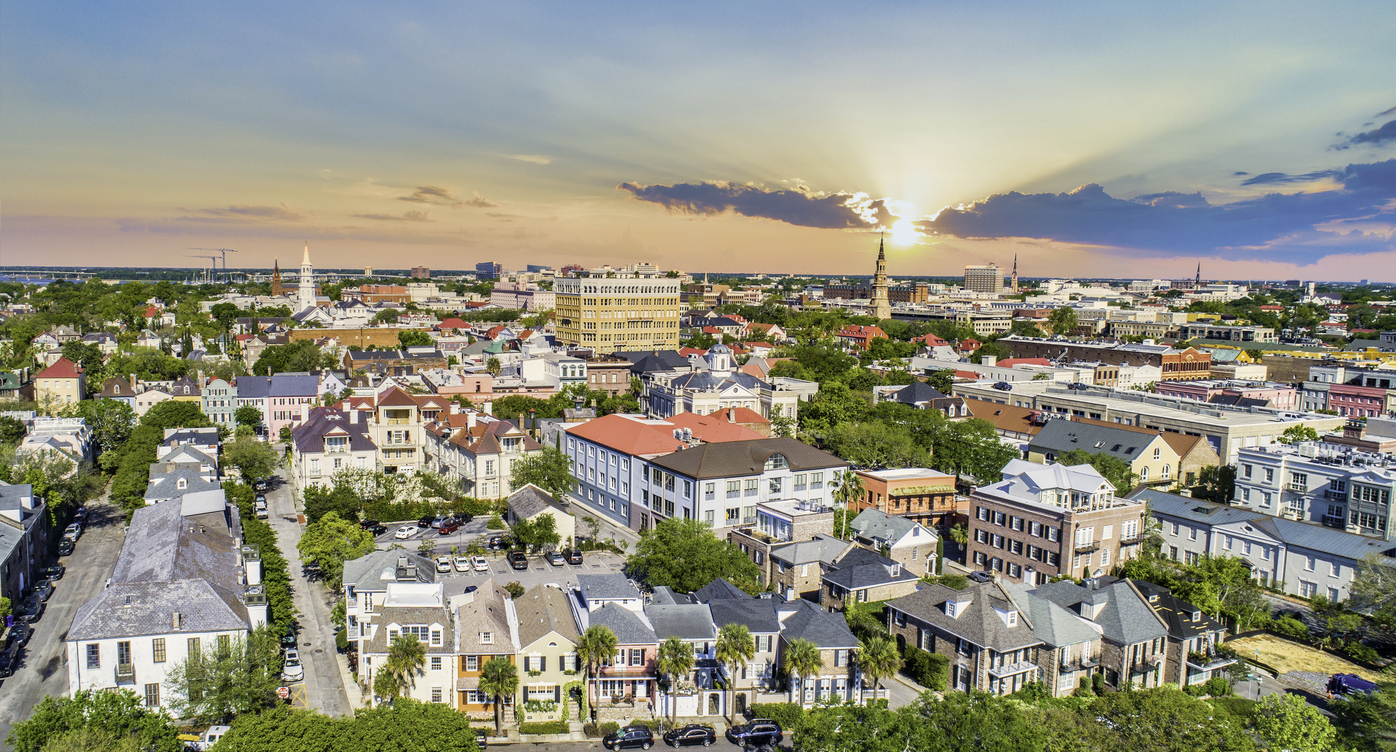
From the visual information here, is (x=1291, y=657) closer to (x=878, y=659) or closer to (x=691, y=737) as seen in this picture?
(x=878, y=659)

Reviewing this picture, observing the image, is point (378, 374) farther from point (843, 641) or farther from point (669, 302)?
point (843, 641)

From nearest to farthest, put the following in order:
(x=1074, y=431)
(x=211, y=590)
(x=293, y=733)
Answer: (x=293, y=733), (x=211, y=590), (x=1074, y=431)

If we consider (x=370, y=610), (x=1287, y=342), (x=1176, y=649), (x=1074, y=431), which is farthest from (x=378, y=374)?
(x=1287, y=342)

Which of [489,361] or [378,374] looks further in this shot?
[489,361]

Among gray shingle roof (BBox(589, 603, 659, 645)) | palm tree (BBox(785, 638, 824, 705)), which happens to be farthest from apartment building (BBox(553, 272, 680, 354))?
palm tree (BBox(785, 638, 824, 705))

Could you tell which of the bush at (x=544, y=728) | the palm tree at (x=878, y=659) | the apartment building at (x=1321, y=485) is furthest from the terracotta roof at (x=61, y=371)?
the apartment building at (x=1321, y=485)

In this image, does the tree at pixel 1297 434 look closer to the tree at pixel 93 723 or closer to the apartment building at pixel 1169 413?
the apartment building at pixel 1169 413

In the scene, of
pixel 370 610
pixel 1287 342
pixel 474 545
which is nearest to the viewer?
pixel 370 610
